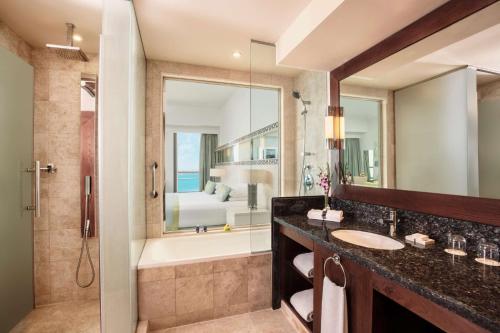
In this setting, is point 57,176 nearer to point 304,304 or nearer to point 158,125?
point 158,125

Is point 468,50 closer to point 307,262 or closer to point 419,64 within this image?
point 419,64

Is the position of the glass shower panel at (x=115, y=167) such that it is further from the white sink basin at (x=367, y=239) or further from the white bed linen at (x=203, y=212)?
the white bed linen at (x=203, y=212)

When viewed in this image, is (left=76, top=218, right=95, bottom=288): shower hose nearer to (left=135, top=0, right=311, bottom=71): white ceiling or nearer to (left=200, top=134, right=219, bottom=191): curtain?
(left=135, top=0, right=311, bottom=71): white ceiling

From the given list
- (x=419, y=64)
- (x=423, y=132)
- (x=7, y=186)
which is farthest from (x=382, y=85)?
(x=7, y=186)

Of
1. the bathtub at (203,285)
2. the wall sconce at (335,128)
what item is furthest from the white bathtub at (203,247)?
the wall sconce at (335,128)

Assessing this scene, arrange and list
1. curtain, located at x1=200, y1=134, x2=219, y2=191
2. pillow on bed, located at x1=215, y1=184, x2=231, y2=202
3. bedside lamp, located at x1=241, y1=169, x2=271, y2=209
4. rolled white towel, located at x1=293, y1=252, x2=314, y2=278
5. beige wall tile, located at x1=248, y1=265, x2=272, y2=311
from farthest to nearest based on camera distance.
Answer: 1. curtain, located at x1=200, y1=134, x2=219, y2=191
2. pillow on bed, located at x1=215, y1=184, x2=231, y2=202
3. bedside lamp, located at x1=241, y1=169, x2=271, y2=209
4. beige wall tile, located at x1=248, y1=265, x2=272, y2=311
5. rolled white towel, located at x1=293, y1=252, x2=314, y2=278

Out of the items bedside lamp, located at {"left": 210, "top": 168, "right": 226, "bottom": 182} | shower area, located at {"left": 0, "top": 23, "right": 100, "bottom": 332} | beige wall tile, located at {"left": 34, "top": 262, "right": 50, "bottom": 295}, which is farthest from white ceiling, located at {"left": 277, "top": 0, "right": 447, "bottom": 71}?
bedside lamp, located at {"left": 210, "top": 168, "right": 226, "bottom": 182}

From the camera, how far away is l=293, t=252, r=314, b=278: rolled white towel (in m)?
1.70

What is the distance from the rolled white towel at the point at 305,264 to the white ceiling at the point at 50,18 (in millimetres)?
2444

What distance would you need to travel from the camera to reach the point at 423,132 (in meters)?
1.51

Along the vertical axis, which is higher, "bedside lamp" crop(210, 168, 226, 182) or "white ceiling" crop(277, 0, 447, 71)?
"white ceiling" crop(277, 0, 447, 71)

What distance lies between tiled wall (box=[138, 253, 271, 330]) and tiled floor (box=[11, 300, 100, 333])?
0.61m

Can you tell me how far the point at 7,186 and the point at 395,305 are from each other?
2.73m

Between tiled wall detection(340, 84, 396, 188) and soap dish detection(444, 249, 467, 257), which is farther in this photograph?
tiled wall detection(340, 84, 396, 188)
